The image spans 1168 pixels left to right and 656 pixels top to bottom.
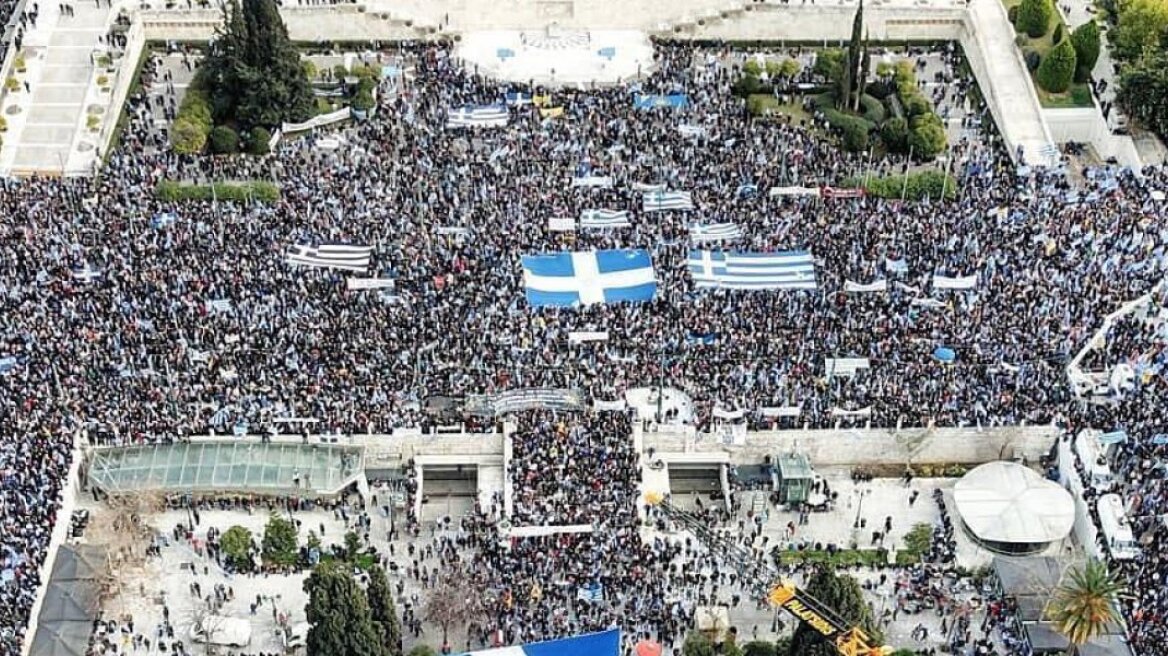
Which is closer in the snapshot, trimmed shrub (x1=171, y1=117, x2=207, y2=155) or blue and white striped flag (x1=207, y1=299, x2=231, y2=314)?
blue and white striped flag (x1=207, y1=299, x2=231, y2=314)

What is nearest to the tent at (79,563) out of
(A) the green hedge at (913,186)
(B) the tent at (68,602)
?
(B) the tent at (68,602)

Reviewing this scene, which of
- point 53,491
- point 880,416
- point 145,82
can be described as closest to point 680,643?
point 880,416

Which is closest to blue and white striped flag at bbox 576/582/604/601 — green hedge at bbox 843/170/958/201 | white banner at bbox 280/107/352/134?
green hedge at bbox 843/170/958/201

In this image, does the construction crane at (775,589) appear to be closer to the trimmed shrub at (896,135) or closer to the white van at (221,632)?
the white van at (221,632)

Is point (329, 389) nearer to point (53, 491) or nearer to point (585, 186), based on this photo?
point (53, 491)

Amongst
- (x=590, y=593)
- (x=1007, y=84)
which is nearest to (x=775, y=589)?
(x=590, y=593)

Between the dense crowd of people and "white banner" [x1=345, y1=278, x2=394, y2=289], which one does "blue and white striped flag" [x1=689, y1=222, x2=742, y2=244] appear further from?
"white banner" [x1=345, y1=278, x2=394, y2=289]
